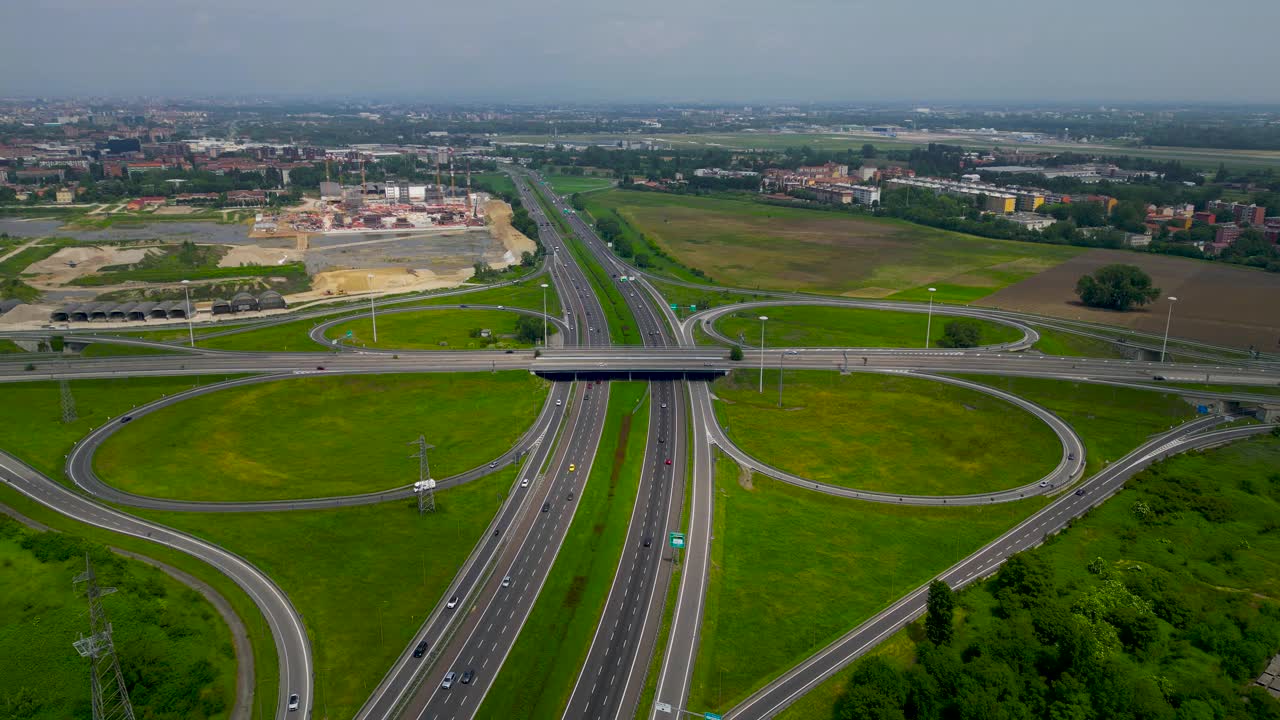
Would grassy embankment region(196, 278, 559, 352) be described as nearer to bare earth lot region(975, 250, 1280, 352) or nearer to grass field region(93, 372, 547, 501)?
grass field region(93, 372, 547, 501)

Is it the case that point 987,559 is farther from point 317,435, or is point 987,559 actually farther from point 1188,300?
point 1188,300

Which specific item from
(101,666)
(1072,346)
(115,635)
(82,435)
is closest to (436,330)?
(82,435)

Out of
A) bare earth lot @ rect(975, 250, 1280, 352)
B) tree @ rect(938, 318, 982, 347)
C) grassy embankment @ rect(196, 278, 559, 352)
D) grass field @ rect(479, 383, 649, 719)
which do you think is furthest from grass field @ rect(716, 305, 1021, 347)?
grass field @ rect(479, 383, 649, 719)

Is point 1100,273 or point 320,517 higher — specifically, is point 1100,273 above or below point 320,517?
above

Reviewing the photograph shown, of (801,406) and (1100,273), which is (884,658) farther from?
(1100,273)

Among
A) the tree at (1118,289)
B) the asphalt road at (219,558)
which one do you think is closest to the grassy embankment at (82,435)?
the asphalt road at (219,558)

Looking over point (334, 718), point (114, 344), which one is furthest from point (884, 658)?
point (114, 344)
